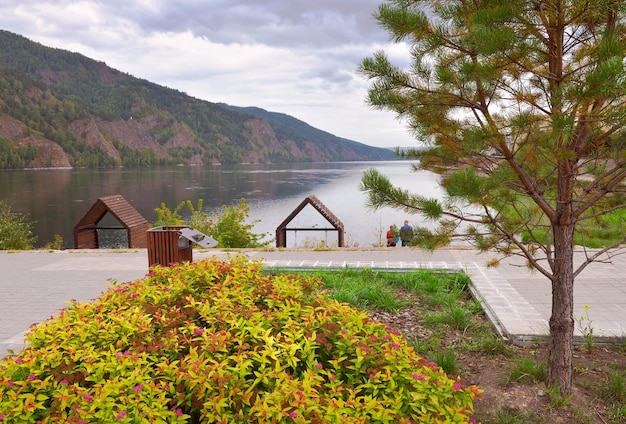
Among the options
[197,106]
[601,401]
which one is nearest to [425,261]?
[601,401]

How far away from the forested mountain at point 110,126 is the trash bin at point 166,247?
107m

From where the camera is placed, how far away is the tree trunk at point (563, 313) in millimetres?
3482

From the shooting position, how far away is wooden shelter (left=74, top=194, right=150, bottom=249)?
12586 mm

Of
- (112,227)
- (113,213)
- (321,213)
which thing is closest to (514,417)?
(321,213)

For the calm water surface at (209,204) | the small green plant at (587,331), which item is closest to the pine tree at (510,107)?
the small green plant at (587,331)

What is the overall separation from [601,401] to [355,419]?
8.09 ft

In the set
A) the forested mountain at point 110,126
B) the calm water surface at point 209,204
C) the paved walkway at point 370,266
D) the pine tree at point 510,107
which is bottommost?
the calm water surface at point 209,204

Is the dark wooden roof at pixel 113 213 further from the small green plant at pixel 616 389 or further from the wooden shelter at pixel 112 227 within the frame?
the small green plant at pixel 616 389

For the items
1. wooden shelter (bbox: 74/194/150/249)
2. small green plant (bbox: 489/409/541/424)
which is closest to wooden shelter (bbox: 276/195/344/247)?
wooden shelter (bbox: 74/194/150/249)

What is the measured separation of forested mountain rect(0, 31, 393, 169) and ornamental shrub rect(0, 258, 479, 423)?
363ft

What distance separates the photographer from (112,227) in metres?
13.1

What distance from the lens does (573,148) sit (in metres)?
3.29

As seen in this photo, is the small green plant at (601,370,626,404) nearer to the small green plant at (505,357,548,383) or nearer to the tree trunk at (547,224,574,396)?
the tree trunk at (547,224,574,396)

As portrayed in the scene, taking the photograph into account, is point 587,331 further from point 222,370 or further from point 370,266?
point 222,370
